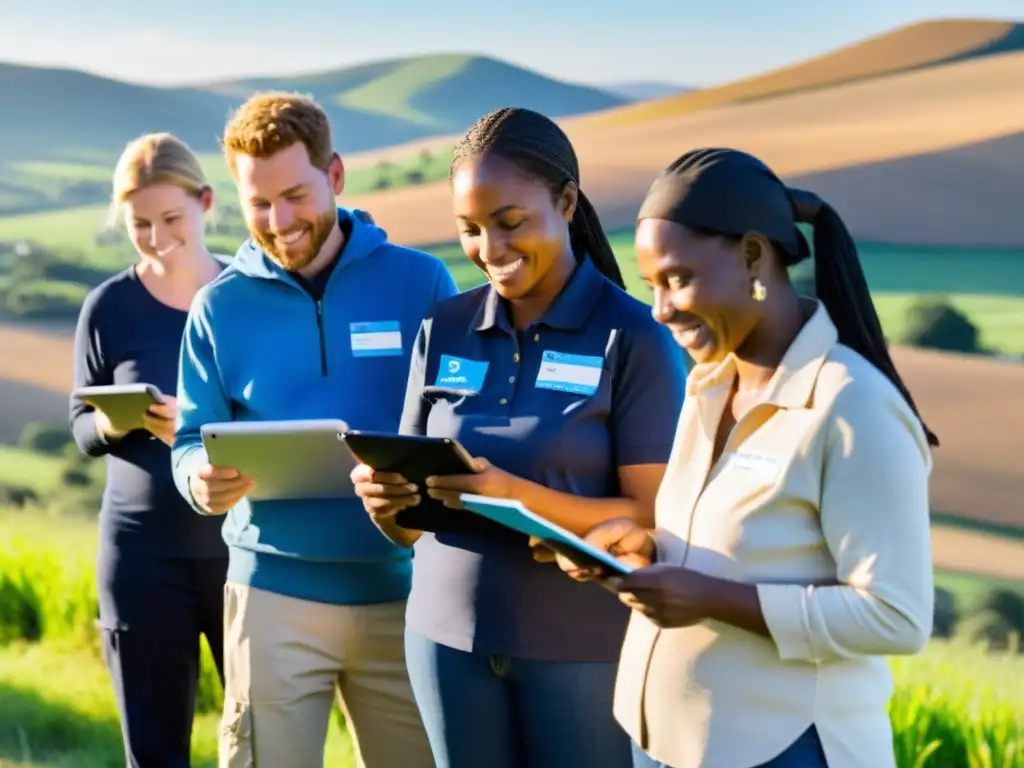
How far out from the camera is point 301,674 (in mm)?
2680

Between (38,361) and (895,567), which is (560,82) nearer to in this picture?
(38,361)

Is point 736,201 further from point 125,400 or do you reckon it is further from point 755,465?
point 125,400

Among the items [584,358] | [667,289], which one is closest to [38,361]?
[584,358]

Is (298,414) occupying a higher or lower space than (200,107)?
lower

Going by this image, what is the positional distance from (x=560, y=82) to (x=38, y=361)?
8.84 feet

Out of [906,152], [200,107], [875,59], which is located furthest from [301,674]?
[200,107]

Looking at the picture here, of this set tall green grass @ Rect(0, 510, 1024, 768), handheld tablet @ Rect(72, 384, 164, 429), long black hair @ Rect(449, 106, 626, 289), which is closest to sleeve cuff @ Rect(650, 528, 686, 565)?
long black hair @ Rect(449, 106, 626, 289)

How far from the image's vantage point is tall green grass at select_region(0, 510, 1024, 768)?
378cm

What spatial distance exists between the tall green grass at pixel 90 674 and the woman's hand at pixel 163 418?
1.58 m

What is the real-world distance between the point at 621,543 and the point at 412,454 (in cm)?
34

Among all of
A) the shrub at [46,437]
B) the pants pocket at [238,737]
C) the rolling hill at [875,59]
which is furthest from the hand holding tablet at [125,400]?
the shrub at [46,437]

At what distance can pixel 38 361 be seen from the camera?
21.0 feet

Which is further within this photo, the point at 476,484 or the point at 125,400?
the point at 125,400

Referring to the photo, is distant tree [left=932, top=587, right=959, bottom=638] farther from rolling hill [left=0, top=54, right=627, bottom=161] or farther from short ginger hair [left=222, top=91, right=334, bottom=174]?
short ginger hair [left=222, top=91, right=334, bottom=174]
